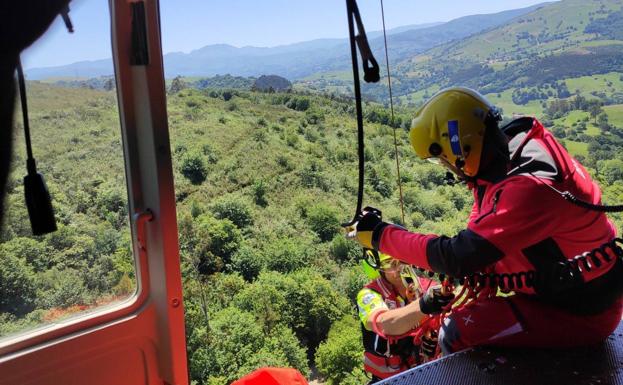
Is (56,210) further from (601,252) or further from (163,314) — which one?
(601,252)

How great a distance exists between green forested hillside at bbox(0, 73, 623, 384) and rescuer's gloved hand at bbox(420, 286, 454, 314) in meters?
1.19

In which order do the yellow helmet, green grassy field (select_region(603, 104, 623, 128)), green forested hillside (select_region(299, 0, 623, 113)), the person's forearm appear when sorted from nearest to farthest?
the yellow helmet < the person's forearm < green forested hillside (select_region(299, 0, 623, 113)) < green grassy field (select_region(603, 104, 623, 128))

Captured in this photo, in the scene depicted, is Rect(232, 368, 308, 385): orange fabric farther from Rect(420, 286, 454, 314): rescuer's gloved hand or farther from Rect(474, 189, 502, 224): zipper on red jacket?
Rect(474, 189, 502, 224): zipper on red jacket

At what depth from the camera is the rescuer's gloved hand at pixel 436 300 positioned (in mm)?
2193

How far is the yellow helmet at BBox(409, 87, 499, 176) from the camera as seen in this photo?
6.63 ft

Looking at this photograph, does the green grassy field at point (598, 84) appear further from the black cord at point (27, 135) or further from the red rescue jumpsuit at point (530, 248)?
the black cord at point (27, 135)

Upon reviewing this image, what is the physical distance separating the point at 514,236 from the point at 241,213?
795 cm

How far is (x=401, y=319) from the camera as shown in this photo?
2.40m

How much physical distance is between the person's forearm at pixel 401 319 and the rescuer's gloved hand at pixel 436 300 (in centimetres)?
11

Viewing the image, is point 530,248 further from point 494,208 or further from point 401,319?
point 401,319

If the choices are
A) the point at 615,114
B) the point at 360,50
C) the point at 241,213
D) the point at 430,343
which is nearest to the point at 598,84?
the point at 615,114

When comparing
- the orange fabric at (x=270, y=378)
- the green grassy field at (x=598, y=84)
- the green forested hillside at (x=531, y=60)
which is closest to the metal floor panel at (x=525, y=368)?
the orange fabric at (x=270, y=378)

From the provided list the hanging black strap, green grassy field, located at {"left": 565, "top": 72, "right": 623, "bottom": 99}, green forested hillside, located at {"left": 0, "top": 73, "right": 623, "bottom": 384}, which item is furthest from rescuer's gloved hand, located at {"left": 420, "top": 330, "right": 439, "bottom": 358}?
green grassy field, located at {"left": 565, "top": 72, "right": 623, "bottom": 99}

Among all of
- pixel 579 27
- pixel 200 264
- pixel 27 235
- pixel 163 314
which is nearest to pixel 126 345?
pixel 163 314
